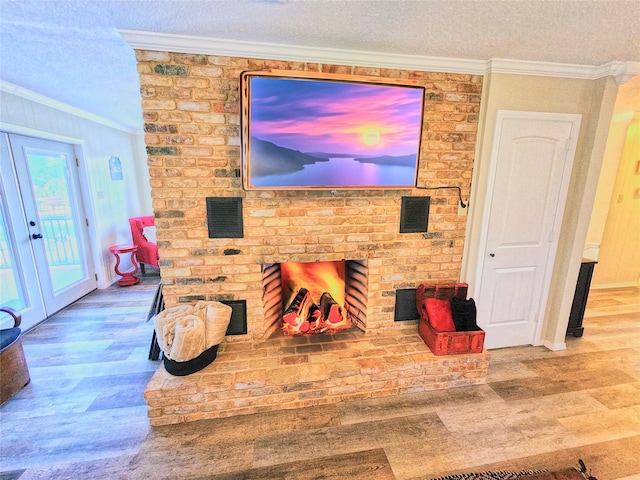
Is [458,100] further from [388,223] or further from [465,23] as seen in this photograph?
[388,223]

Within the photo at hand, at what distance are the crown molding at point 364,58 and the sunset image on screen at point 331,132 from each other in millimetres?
236

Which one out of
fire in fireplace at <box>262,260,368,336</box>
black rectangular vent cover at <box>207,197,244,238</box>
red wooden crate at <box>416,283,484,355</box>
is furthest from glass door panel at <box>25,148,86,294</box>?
red wooden crate at <box>416,283,484,355</box>

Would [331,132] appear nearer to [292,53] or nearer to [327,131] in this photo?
[327,131]

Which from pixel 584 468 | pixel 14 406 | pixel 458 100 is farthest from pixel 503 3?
pixel 14 406

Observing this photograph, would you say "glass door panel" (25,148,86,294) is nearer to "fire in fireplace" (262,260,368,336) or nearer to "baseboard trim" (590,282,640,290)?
"fire in fireplace" (262,260,368,336)

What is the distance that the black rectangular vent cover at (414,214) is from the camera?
2.29 m

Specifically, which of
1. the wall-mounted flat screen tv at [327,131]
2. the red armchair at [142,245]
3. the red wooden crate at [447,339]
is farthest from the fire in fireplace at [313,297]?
the red armchair at [142,245]

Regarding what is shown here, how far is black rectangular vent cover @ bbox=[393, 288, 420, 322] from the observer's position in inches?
96.5

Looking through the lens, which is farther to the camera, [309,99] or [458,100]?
[458,100]

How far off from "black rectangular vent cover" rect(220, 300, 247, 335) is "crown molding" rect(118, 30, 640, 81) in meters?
1.71

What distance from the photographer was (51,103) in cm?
321

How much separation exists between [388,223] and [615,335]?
273cm

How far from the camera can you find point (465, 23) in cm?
159

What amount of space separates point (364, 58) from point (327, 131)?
22.4 inches
